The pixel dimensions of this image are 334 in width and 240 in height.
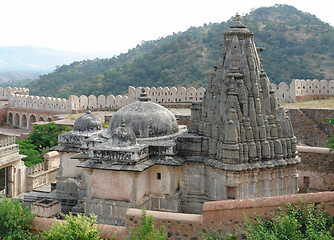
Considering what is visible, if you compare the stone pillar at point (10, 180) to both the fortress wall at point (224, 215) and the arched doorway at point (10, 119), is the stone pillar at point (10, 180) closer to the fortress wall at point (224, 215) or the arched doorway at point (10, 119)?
the fortress wall at point (224, 215)

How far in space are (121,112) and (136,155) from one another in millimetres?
2105

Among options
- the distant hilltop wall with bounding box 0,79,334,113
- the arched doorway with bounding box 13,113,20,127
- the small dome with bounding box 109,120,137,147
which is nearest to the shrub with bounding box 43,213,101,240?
the small dome with bounding box 109,120,137,147

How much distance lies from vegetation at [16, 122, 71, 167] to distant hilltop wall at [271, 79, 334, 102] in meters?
14.2

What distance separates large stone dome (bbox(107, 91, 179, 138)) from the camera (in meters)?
13.0

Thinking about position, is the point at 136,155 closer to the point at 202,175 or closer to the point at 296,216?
the point at 202,175

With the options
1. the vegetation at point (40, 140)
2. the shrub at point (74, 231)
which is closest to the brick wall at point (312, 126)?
the vegetation at point (40, 140)

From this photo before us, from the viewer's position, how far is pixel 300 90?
31.6 metres

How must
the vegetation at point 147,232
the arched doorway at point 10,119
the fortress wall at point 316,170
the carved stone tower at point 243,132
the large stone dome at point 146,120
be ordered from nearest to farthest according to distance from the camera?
1. the vegetation at point 147,232
2. the carved stone tower at point 243,132
3. the large stone dome at point 146,120
4. the fortress wall at point 316,170
5. the arched doorway at point 10,119

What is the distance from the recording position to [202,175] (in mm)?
12688

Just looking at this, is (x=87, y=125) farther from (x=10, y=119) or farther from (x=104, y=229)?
(x=10, y=119)

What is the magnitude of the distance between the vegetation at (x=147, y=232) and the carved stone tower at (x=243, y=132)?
9.92 feet

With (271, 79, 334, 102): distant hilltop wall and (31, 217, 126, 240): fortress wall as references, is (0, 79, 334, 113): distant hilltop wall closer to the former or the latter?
(271, 79, 334, 102): distant hilltop wall

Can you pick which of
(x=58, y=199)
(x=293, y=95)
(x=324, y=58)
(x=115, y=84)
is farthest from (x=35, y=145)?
(x=324, y=58)

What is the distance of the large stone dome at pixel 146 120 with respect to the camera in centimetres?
1298
